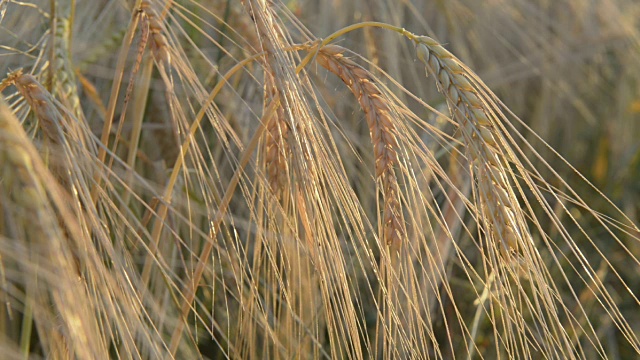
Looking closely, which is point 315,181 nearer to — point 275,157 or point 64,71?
point 275,157

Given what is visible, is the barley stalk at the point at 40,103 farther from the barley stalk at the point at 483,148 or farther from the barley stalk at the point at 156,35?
the barley stalk at the point at 483,148

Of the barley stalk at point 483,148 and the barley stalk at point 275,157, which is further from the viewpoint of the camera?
the barley stalk at point 275,157

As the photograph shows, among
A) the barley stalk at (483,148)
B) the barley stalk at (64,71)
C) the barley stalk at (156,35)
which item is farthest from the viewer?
the barley stalk at (64,71)

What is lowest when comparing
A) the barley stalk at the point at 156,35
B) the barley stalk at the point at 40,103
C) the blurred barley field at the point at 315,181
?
the blurred barley field at the point at 315,181

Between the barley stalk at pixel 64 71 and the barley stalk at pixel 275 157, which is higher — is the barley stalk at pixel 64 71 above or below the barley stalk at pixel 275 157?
above

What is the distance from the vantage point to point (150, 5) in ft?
2.42

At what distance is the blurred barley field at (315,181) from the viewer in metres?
0.61

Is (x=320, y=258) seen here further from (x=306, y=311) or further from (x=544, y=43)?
(x=544, y=43)

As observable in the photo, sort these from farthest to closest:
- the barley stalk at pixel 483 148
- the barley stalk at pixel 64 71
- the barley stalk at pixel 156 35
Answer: the barley stalk at pixel 64 71
the barley stalk at pixel 156 35
the barley stalk at pixel 483 148

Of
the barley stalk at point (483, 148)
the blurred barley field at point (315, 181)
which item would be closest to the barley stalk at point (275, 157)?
the blurred barley field at point (315, 181)

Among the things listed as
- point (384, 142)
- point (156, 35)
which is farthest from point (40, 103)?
point (384, 142)

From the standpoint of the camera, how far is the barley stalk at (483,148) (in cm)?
60

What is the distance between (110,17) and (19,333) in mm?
578

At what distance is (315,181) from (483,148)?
14 cm
